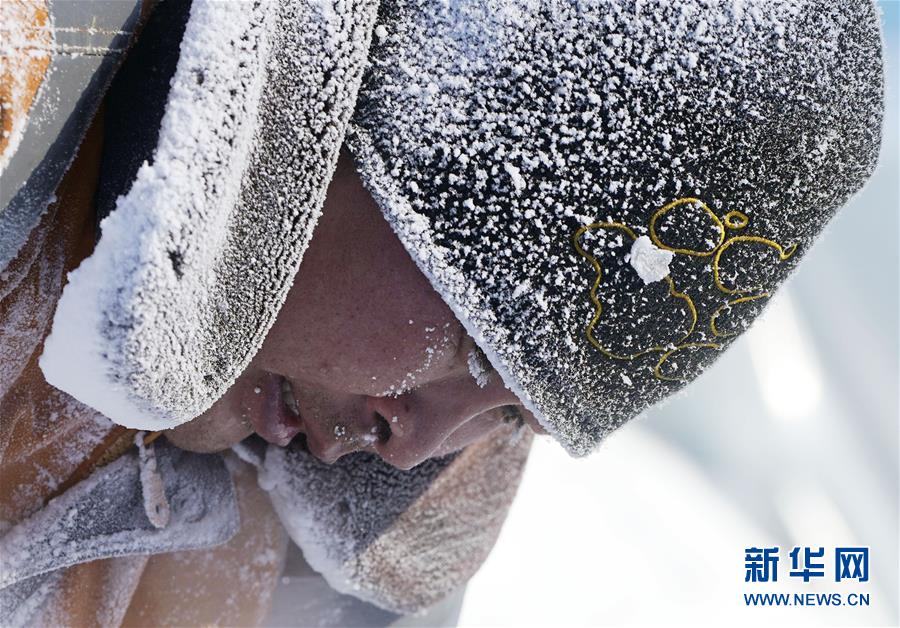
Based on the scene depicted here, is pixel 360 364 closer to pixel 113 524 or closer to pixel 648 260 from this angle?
pixel 648 260

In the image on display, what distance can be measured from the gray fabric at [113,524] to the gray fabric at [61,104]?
0.38 m

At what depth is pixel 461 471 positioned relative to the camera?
1211 mm

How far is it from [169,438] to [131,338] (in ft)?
1.48

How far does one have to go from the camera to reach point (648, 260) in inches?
27.0

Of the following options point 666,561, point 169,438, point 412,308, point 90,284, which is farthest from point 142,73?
point 666,561

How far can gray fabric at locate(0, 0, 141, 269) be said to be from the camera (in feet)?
1.75

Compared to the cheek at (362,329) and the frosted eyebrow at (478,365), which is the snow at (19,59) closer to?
the cheek at (362,329)

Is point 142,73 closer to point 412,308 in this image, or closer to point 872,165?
point 412,308

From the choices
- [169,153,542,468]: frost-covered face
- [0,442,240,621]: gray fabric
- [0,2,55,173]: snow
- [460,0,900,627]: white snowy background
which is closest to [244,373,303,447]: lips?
[169,153,542,468]: frost-covered face

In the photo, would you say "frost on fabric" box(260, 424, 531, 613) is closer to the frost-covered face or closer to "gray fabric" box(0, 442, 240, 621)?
"gray fabric" box(0, 442, 240, 621)

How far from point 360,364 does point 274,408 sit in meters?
0.16

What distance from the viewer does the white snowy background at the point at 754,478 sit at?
5.94 feet

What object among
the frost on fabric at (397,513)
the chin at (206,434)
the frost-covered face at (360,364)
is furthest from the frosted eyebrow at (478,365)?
the frost on fabric at (397,513)

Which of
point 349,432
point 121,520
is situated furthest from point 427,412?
point 121,520
